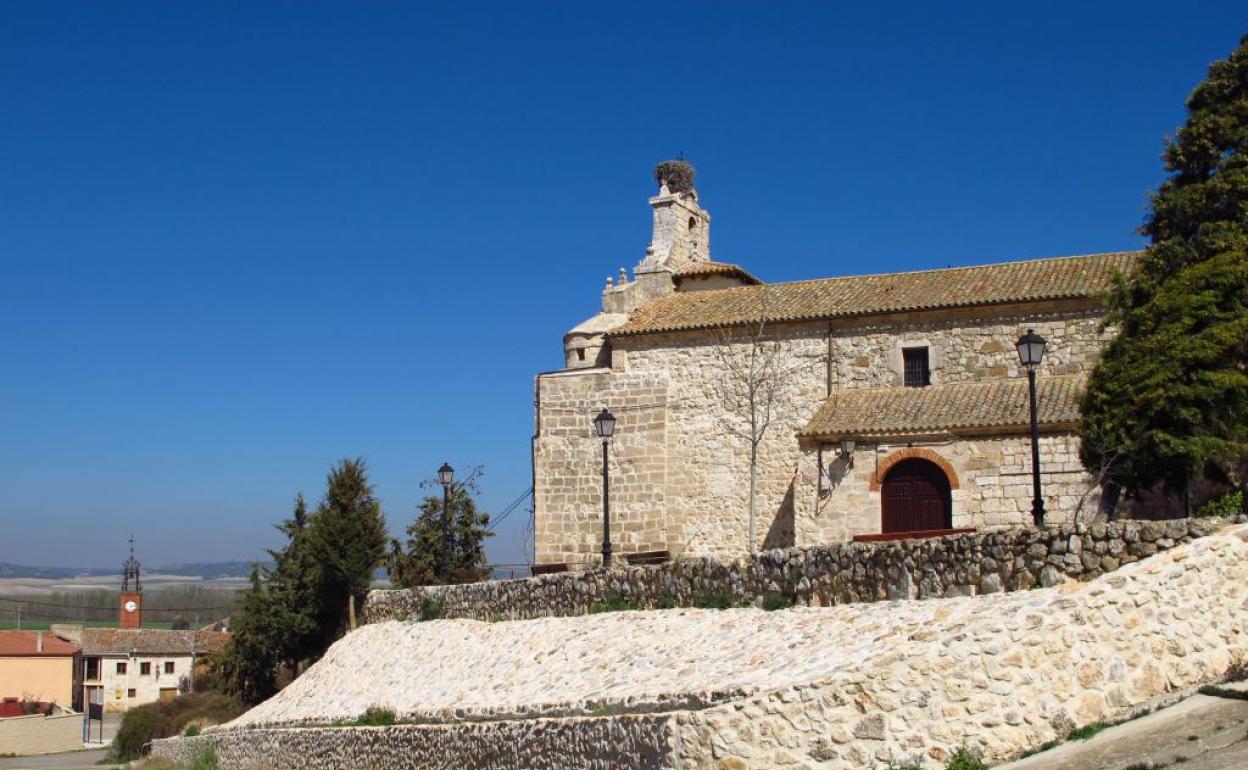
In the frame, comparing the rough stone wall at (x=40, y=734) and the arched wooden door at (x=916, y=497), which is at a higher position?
the arched wooden door at (x=916, y=497)

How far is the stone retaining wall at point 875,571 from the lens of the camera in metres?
13.2

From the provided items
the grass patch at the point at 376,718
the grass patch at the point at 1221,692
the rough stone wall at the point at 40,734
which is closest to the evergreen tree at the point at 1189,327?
the grass patch at the point at 1221,692

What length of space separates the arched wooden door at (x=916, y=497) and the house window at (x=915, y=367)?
2.82 meters

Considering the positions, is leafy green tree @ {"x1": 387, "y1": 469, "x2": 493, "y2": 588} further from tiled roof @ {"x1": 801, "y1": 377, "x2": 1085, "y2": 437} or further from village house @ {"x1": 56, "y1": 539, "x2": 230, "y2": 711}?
village house @ {"x1": 56, "y1": 539, "x2": 230, "y2": 711}

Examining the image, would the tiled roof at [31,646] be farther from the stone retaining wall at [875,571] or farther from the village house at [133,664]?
the stone retaining wall at [875,571]

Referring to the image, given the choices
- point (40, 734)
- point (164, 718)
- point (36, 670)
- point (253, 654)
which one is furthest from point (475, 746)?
point (36, 670)

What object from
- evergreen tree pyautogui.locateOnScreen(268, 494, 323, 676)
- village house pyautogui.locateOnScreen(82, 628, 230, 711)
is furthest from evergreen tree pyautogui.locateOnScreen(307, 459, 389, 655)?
village house pyautogui.locateOnScreen(82, 628, 230, 711)

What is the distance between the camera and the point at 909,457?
86.0 ft

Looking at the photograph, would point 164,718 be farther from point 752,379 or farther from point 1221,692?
point 1221,692

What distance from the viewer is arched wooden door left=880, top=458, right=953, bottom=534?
25.8 metres

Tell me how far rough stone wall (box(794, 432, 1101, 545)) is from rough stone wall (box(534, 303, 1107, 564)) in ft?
0.22

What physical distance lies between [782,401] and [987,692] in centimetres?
1777

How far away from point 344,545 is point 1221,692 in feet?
77.0

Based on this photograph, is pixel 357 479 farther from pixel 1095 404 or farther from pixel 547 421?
pixel 1095 404
